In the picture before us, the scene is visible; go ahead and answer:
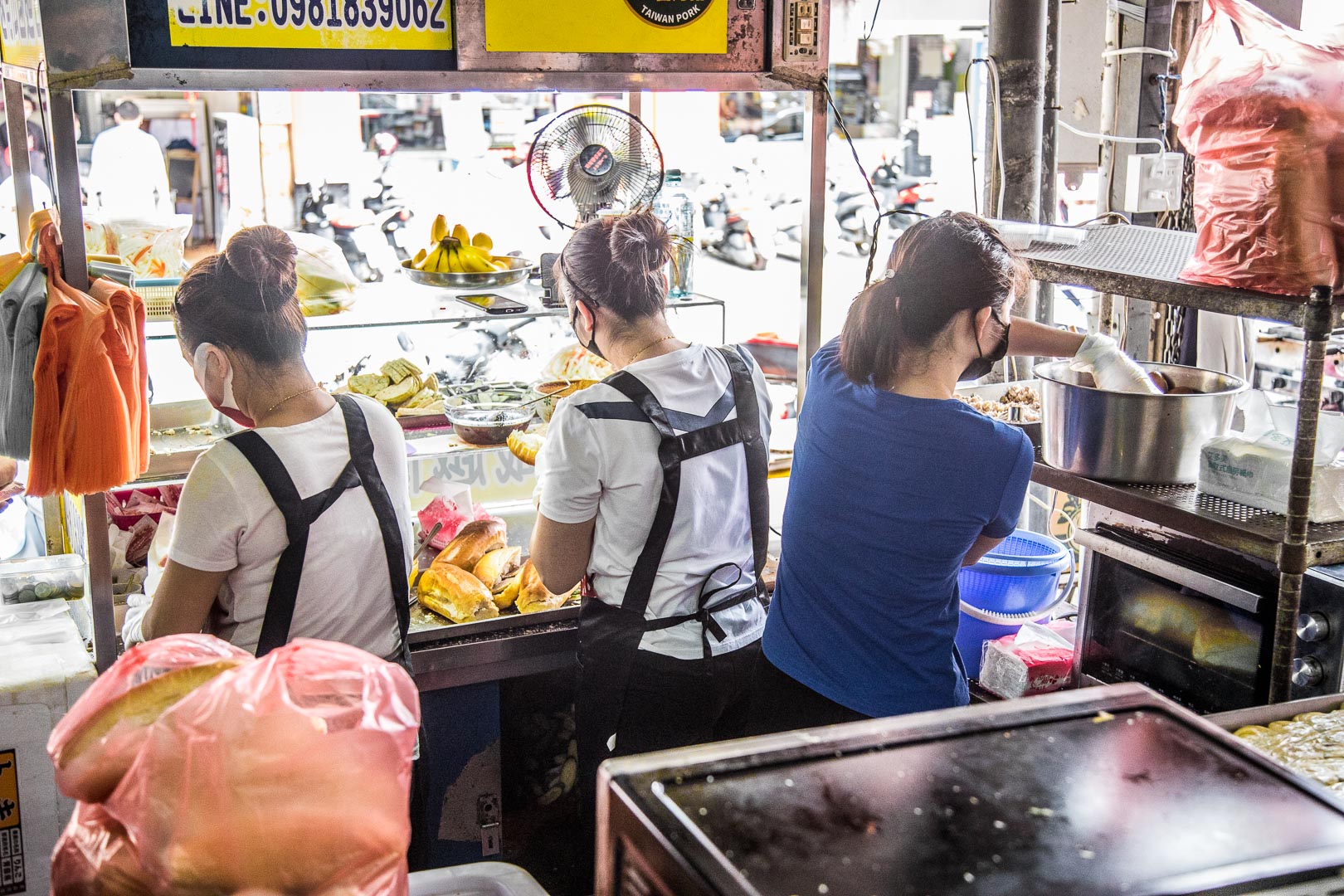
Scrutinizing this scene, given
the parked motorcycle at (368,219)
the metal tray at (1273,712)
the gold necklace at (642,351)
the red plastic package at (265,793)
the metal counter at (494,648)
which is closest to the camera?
the red plastic package at (265,793)

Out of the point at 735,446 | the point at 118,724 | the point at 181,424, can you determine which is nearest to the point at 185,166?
the point at 181,424

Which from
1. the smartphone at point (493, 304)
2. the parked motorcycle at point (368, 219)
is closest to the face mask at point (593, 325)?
the smartphone at point (493, 304)

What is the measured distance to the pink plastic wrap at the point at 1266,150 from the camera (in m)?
1.98

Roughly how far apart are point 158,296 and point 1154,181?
2.92 m

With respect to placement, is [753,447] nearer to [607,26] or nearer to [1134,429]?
[1134,429]

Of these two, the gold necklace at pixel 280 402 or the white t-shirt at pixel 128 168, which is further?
the white t-shirt at pixel 128 168

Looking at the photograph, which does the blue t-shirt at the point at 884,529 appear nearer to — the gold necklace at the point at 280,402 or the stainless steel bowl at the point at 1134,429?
the stainless steel bowl at the point at 1134,429

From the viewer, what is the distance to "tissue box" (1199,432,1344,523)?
2.12 metres

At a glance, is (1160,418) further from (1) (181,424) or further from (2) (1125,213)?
(1) (181,424)

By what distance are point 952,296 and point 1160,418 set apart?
1.84 feet

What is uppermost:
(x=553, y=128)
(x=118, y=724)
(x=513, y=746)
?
(x=553, y=128)

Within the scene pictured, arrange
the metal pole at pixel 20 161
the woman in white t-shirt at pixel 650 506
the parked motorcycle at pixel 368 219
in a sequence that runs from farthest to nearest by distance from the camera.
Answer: the parked motorcycle at pixel 368 219 < the metal pole at pixel 20 161 < the woman in white t-shirt at pixel 650 506

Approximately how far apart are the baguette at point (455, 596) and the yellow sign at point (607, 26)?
1.30m

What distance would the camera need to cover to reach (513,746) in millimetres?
3178
